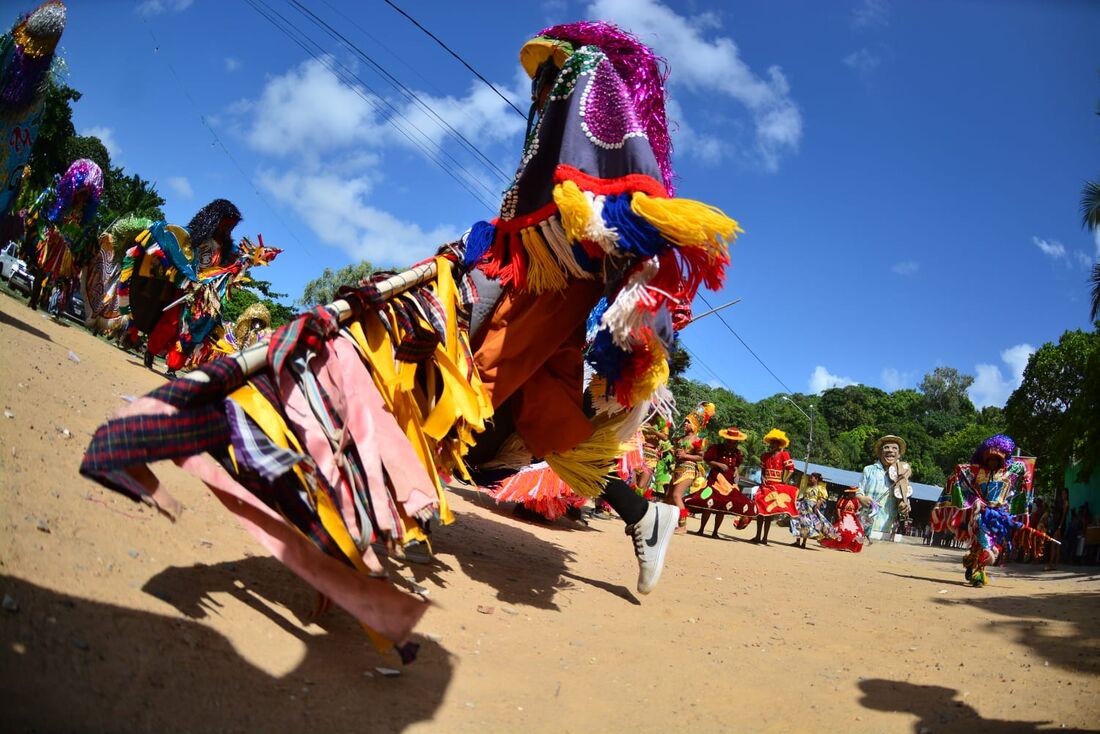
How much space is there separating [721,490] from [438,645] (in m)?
9.35

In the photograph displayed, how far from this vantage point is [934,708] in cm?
300

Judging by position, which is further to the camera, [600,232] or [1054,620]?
[1054,620]

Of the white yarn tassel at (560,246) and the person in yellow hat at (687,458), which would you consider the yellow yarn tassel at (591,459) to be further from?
the person in yellow hat at (687,458)

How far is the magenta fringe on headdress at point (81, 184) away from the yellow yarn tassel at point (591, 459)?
8441 mm

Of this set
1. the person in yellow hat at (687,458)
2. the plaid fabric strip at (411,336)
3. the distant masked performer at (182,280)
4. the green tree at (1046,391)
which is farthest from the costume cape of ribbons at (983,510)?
the green tree at (1046,391)

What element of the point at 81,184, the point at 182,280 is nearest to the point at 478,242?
the point at 182,280

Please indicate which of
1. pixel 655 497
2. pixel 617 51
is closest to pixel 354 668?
pixel 617 51

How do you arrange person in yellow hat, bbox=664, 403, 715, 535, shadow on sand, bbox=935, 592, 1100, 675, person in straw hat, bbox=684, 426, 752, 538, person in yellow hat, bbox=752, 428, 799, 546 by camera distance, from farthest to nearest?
person in yellow hat, bbox=752, 428, 799, 546 → person in straw hat, bbox=684, 426, 752, 538 → person in yellow hat, bbox=664, 403, 715, 535 → shadow on sand, bbox=935, 592, 1100, 675

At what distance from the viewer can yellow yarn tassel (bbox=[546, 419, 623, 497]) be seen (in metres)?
4.28

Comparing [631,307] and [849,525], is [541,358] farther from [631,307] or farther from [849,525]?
[849,525]

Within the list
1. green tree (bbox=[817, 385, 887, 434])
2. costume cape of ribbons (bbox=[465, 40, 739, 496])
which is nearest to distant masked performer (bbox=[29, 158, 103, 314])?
costume cape of ribbons (bbox=[465, 40, 739, 496])

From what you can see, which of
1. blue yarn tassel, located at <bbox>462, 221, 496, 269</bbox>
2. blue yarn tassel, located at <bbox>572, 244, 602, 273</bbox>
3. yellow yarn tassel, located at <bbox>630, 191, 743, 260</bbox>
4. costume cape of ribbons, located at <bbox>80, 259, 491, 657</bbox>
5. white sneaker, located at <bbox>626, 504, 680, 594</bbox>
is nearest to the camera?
costume cape of ribbons, located at <bbox>80, 259, 491, 657</bbox>

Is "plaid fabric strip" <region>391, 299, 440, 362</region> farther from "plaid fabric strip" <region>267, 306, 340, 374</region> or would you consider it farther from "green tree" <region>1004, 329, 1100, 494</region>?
"green tree" <region>1004, 329, 1100, 494</region>

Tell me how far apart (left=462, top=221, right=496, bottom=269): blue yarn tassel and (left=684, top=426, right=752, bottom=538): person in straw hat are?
8.61 metres
